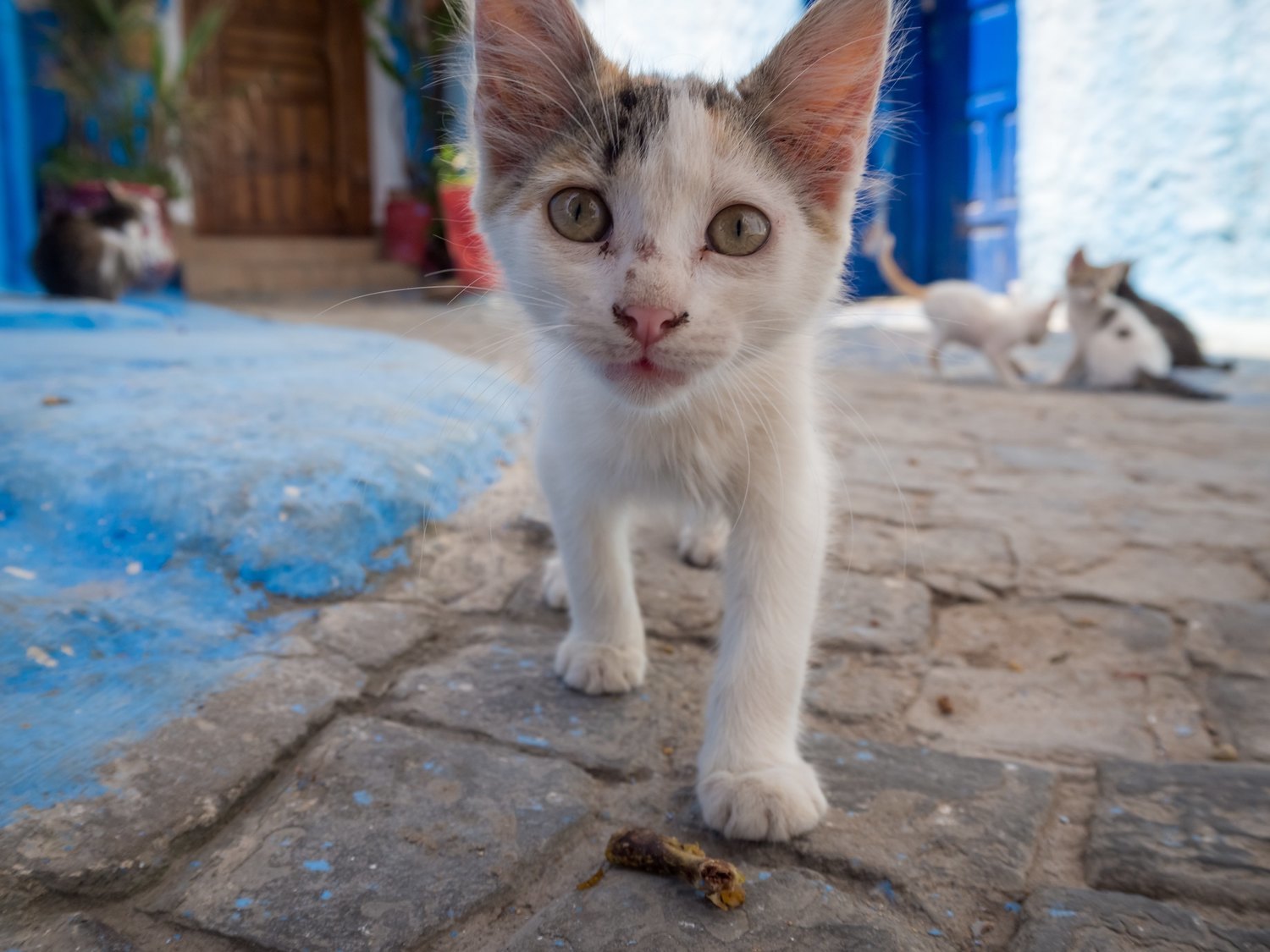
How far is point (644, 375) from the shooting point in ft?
3.60

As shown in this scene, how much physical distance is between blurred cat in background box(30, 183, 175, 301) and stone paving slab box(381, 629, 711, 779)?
5072 millimetres

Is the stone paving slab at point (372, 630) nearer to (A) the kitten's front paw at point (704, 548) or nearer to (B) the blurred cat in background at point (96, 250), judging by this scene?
(A) the kitten's front paw at point (704, 548)

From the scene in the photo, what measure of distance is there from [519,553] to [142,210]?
5.53 metres

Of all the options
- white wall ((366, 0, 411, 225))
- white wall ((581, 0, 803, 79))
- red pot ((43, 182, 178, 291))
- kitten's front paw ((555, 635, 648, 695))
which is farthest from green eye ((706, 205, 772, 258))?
white wall ((366, 0, 411, 225))

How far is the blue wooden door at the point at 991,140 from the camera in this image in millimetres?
7047

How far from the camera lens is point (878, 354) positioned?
545 cm

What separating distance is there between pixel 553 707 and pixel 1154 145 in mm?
6976

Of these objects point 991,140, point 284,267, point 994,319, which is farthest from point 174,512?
point 991,140

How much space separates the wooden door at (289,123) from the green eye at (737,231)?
28.0ft

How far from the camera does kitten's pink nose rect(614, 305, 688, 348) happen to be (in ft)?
3.36

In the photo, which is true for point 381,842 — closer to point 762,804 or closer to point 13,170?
point 762,804

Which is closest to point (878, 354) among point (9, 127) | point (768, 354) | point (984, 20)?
point (984, 20)

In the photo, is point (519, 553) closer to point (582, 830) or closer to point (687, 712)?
point (687, 712)

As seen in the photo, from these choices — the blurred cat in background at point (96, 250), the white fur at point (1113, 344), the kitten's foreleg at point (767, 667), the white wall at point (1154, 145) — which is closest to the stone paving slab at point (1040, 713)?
the kitten's foreleg at point (767, 667)
